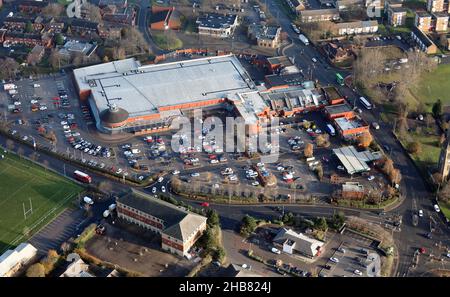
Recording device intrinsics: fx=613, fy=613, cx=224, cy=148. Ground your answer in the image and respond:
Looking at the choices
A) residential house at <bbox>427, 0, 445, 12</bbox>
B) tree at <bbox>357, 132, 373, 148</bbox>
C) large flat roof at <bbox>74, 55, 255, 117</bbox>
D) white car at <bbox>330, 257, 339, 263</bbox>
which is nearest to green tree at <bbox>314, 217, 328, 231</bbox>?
white car at <bbox>330, 257, 339, 263</bbox>

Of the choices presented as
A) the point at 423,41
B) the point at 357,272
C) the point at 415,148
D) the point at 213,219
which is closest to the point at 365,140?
the point at 415,148

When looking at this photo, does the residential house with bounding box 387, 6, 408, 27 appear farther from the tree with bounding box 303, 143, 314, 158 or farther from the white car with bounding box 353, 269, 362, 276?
the white car with bounding box 353, 269, 362, 276

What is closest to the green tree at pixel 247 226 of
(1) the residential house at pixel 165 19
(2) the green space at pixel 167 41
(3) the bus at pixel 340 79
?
(3) the bus at pixel 340 79

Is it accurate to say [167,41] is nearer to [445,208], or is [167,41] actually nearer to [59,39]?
[59,39]

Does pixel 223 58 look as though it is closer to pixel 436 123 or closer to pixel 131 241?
pixel 436 123

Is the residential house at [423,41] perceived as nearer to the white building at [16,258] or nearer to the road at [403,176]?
the road at [403,176]
